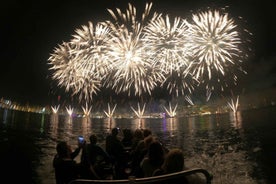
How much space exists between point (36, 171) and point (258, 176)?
53.4 feet

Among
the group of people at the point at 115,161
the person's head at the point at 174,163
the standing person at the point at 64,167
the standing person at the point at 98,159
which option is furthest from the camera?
the standing person at the point at 98,159

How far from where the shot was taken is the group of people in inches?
218

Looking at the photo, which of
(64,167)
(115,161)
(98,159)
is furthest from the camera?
(115,161)

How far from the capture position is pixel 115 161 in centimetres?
994

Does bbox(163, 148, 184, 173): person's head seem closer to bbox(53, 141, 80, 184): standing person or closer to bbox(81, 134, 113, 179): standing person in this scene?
bbox(53, 141, 80, 184): standing person

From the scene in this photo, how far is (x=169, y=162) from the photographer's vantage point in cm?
538

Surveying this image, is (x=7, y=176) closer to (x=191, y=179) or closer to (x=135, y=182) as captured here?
(x=191, y=179)

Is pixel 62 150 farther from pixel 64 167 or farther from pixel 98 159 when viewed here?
pixel 98 159

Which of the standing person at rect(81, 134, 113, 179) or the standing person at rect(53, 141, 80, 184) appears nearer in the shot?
the standing person at rect(53, 141, 80, 184)

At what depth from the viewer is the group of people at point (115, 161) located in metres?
5.55

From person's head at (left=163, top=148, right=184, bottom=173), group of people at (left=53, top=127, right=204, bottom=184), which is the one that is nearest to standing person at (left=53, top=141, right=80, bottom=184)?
group of people at (left=53, top=127, right=204, bottom=184)

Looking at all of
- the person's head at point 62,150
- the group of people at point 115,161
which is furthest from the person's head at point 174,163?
the person's head at point 62,150

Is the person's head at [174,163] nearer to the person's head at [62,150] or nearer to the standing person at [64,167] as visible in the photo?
the standing person at [64,167]

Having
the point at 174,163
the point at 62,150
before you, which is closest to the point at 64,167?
the point at 62,150
